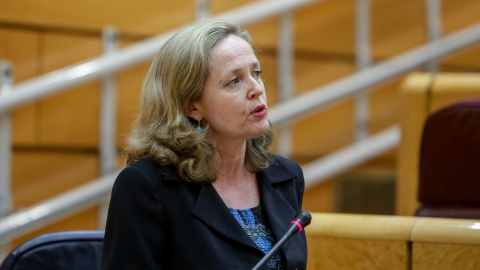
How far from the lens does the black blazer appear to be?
93cm

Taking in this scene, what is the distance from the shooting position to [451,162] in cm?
142

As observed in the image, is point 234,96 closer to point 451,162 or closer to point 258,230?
point 258,230

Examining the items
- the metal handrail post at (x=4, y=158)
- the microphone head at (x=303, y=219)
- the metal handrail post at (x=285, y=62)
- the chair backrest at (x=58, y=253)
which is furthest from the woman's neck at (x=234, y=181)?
the metal handrail post at (x=285, y=62)

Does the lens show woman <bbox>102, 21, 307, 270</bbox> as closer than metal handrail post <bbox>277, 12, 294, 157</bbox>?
Yes

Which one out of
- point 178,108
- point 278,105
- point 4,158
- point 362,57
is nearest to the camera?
point 178,108

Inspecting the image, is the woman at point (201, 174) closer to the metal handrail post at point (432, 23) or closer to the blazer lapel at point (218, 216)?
the blazer lapel at point (218, 216)

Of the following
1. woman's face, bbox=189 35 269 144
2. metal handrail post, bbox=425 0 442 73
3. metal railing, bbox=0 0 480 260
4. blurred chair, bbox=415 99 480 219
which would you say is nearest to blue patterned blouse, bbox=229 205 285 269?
woman's face, bbox=189 35 269 144

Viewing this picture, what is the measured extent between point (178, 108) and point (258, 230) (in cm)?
20

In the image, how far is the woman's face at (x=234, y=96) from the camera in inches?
40.4

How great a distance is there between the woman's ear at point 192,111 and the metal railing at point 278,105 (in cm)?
50

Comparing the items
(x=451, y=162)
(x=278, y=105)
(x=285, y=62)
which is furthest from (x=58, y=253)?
(x=285, y=62)

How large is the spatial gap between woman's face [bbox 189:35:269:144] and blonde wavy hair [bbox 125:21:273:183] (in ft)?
0.05

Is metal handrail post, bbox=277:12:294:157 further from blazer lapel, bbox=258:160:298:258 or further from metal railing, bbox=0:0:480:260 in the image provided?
blazer lapel, bbox=258:160:298:258

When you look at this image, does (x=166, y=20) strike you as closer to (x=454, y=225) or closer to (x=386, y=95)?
(x=386, y=95)
